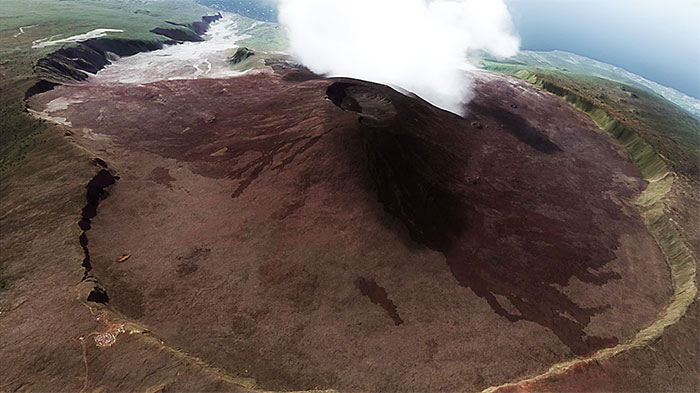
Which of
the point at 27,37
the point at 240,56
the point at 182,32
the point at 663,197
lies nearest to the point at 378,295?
the point at 663,197

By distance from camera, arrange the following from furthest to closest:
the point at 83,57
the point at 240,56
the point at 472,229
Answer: the point at 240,56 → the point at 83,57 → the point at 472,229

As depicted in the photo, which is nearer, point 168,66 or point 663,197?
point 663,197

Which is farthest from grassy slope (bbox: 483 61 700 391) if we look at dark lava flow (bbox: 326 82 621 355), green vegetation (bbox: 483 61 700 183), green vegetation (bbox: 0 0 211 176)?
green vegetation (bbox: 0 0 211 176)

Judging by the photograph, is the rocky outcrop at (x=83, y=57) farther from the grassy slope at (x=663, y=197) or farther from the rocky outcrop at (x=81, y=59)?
the grassy slope at (x=663, y=197)

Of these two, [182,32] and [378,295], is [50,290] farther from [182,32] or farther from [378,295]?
[182,32]

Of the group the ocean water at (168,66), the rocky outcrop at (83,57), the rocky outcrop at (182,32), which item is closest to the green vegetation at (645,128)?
the ocean water at (168,66)

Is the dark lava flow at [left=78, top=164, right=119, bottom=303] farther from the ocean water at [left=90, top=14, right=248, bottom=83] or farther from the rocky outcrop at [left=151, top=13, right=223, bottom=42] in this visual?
the rocky outcrop at [left=151, top=13, right=223, bottom=42]
